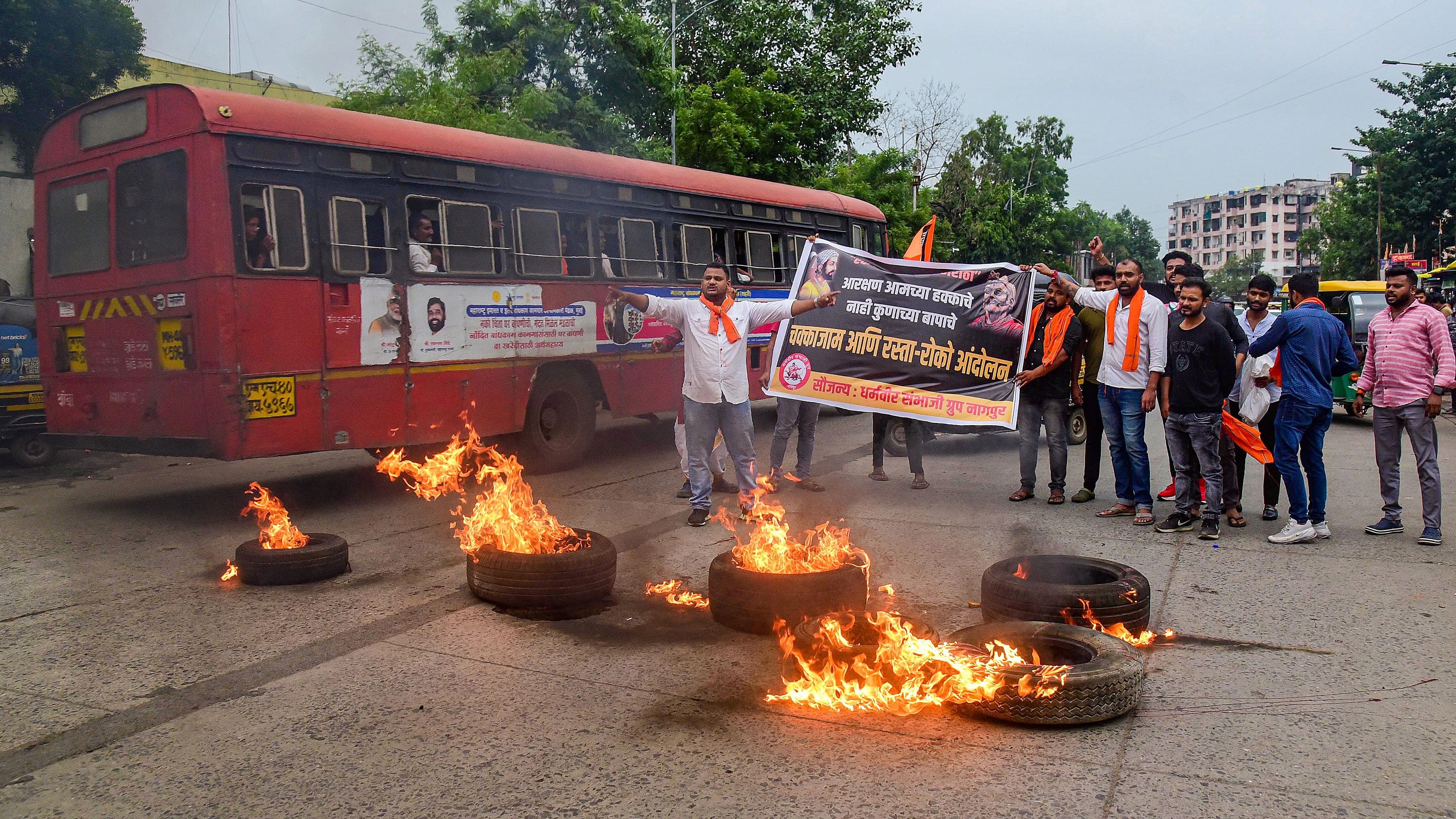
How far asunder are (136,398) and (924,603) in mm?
6575

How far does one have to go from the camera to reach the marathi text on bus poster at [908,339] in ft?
28.5

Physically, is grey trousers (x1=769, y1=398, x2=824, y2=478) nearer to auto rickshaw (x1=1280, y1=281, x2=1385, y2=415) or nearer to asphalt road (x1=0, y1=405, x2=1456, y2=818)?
asphalt road (x1=0, y1=405, x2=1456, y2=818)

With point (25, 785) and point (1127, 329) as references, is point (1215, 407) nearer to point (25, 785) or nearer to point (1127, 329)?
point (1127, 329)

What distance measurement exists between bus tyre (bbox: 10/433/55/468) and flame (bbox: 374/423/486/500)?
4350 mm

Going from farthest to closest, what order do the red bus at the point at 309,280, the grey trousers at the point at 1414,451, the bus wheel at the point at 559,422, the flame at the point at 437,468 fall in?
1. the bus wheel at the point at 559,422
2. the flame at the point at 437,468
3. the red bus at the point at 309,280
4. the grey trousers at the point at 1414,451

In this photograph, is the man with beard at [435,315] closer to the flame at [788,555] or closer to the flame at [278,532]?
the flame at [278,532]

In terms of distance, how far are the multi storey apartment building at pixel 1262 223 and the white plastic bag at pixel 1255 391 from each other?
140 metres

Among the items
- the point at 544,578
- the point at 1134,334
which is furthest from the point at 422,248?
the point at 1134,334

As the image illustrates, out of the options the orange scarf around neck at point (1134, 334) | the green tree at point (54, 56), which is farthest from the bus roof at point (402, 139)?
the green tree at point (54, 56)

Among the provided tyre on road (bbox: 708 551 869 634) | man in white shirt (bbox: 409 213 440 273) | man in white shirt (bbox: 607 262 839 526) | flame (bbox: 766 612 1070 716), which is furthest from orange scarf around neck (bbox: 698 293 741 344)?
flame (bbox: 766 612 1070 716)

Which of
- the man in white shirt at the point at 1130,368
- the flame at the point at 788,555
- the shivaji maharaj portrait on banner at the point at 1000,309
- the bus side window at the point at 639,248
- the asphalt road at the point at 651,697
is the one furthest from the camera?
the bus side window at the point at 639,248

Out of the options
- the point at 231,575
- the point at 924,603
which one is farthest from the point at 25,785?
the point at 924,603

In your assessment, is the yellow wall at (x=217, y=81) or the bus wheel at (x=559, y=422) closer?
the bus wheel at (x=559, y=422)

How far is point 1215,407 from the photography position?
7.16 metres
